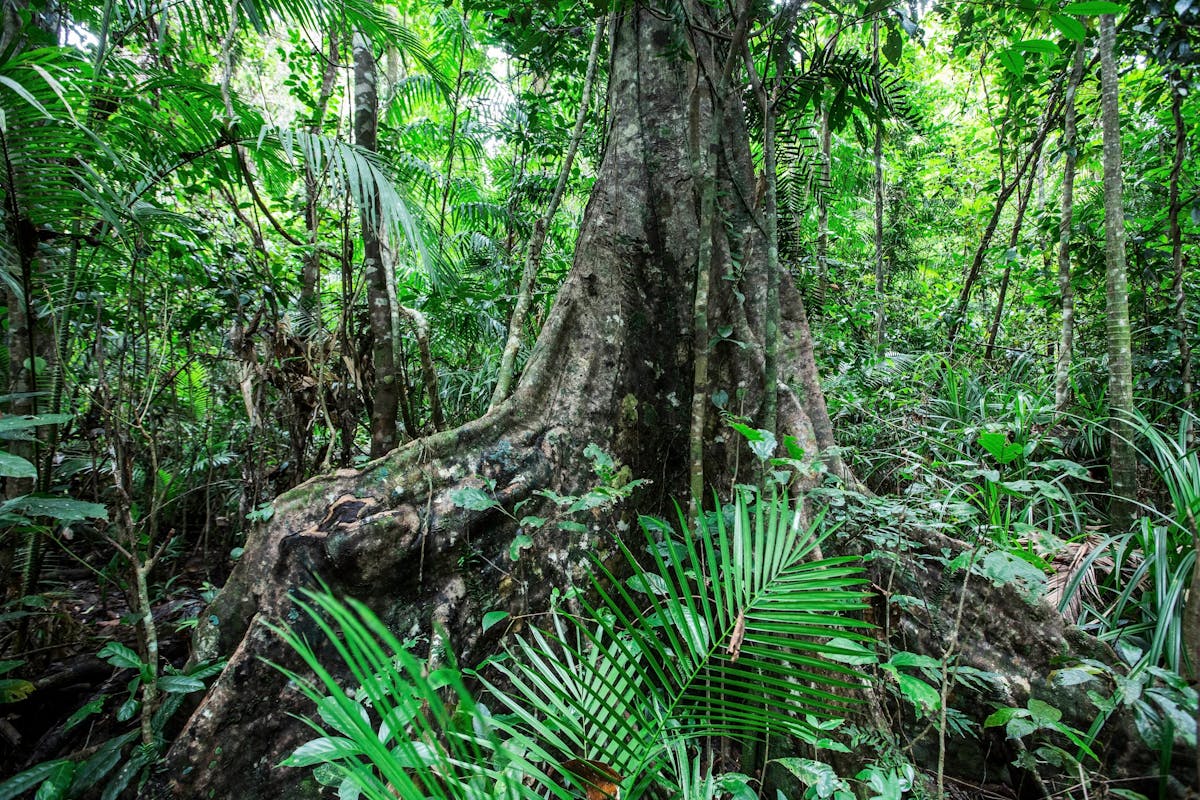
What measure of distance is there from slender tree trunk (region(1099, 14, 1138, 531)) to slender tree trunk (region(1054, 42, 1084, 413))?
62 cm

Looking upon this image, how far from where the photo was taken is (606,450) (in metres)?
2.11

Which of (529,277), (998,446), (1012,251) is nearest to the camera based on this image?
(998,446)

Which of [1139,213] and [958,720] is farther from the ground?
[1139,213]

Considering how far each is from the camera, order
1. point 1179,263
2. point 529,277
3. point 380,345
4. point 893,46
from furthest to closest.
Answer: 1. point 1179,263
2. point 529,277
3. point 380,345
4. point 893,46

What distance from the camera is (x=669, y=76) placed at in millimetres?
2621

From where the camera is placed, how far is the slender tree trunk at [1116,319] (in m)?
2.36

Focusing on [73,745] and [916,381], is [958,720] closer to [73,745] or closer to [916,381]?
[916,381]

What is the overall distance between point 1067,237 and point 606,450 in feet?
11.5

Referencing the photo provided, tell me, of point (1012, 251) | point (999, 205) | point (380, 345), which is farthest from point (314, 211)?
point (999, 205)

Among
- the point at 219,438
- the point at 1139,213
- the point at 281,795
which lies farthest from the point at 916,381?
the point at 219,438

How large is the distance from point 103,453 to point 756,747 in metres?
2.74

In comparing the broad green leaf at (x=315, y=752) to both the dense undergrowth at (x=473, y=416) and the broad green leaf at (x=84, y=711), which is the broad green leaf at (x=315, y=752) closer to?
the dense undergrowth at (x=473, y=416)

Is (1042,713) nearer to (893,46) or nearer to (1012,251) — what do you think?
(893,46)

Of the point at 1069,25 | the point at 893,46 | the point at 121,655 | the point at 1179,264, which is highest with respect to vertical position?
the point at 893,46
